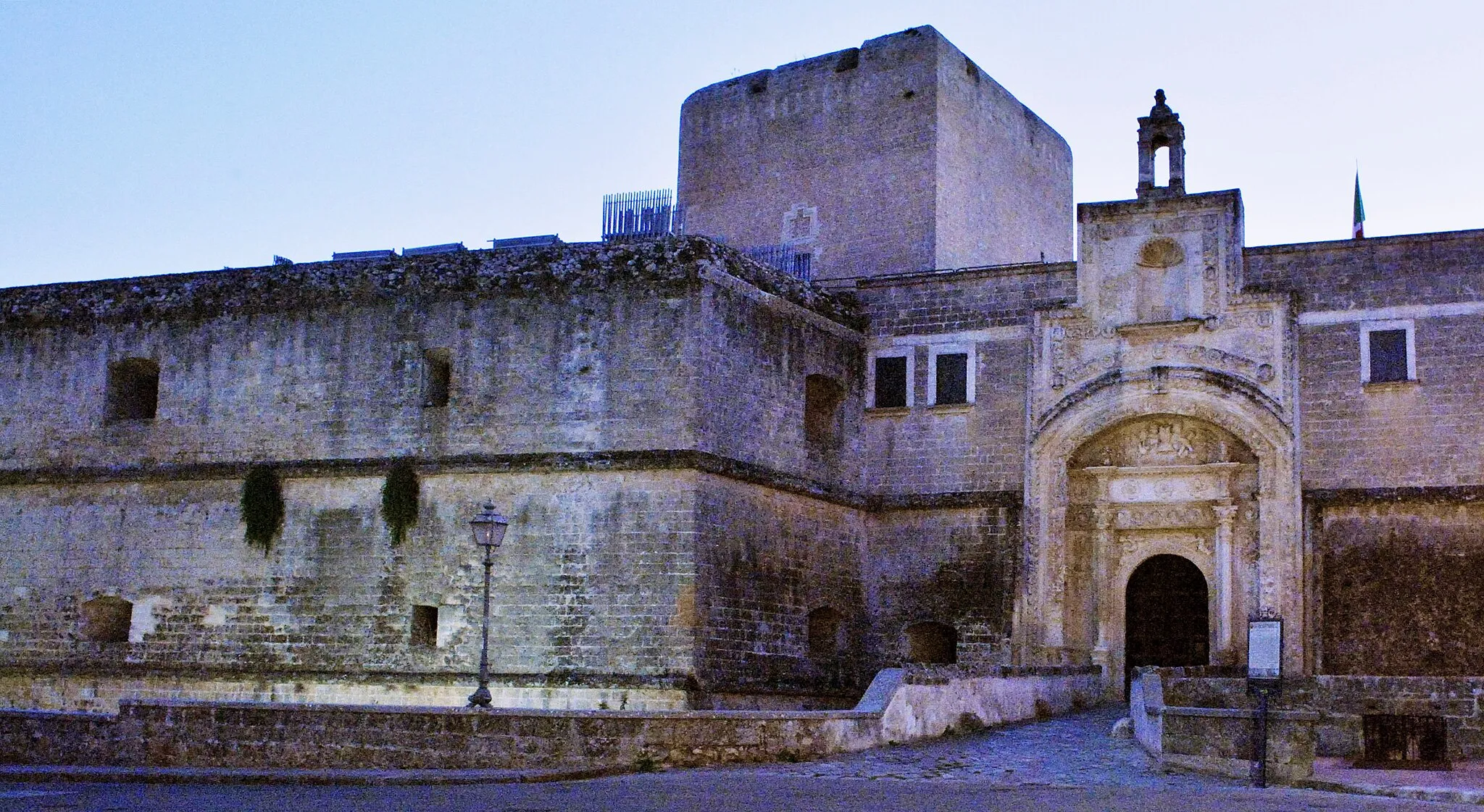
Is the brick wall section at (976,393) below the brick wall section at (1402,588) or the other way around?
the other way around

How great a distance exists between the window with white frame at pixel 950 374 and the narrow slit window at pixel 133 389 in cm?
992

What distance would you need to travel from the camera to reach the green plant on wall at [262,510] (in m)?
21.1

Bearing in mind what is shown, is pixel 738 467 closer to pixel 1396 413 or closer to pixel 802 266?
pixel 802 266

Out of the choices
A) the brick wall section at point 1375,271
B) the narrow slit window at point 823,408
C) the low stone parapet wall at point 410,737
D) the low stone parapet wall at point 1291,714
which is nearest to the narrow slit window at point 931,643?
the narrow slit window at point 823,408

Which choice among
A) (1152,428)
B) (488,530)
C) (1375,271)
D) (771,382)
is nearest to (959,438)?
(1152,428)

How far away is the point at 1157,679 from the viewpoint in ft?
50.2

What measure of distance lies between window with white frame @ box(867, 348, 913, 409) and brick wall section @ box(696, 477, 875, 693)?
1.53 metres

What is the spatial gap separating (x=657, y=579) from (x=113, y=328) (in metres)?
8.47

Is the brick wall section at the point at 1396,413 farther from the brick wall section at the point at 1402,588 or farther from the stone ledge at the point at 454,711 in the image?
the stone ledge at the point at 454,711

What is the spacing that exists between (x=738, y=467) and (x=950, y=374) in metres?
3.86

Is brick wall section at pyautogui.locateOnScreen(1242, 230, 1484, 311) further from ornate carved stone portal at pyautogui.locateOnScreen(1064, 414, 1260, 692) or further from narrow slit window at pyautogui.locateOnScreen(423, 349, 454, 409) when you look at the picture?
narrow slit window at pyautogui.locateOnScreen(423, 349, 454, 409)

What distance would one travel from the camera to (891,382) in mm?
22938

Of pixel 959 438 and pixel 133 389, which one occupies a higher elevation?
pixel 133 389

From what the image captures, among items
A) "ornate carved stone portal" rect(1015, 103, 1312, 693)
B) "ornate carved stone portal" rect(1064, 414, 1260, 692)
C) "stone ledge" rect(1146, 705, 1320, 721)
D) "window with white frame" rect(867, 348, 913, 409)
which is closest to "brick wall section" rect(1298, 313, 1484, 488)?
"ornate carved stone portal" rect(1015, 103, 1312, 693)
